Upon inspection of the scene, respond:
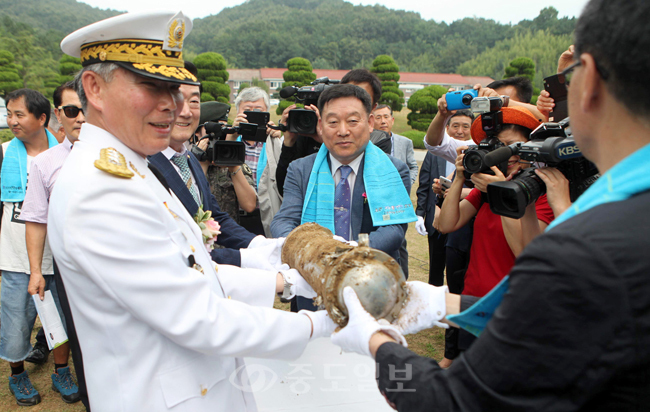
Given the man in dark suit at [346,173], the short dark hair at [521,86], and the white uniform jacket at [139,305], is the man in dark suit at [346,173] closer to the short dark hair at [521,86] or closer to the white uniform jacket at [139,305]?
the white uniform jacket at [139,305]

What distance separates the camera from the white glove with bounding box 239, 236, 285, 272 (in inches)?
99.3

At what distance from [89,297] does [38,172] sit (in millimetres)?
2359

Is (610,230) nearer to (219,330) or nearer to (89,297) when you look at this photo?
(219,330)

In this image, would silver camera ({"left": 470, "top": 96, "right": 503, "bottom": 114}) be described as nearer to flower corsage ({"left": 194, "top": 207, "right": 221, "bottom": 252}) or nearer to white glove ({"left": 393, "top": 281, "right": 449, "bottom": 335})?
white glove ({"left": 393, "top": 281, "right": 449, "bottom": 335})

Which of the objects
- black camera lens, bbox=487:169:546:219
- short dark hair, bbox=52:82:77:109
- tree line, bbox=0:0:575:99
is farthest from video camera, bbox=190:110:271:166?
tree line, bbox=0:0:575:99

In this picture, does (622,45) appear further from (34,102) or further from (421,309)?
(34,102)

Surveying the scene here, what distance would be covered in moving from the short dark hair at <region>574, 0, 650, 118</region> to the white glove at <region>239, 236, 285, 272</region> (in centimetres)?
190

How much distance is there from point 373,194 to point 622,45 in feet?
6.90

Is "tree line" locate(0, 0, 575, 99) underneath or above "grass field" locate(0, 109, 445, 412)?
above

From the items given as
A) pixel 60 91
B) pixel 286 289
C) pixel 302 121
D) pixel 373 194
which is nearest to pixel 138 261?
pixel 286 289

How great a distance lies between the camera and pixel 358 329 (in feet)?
4.75

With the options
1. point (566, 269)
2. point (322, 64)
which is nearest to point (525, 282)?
point (566, 269)

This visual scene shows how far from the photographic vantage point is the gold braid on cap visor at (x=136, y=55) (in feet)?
4.97

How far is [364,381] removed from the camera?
105 inches
